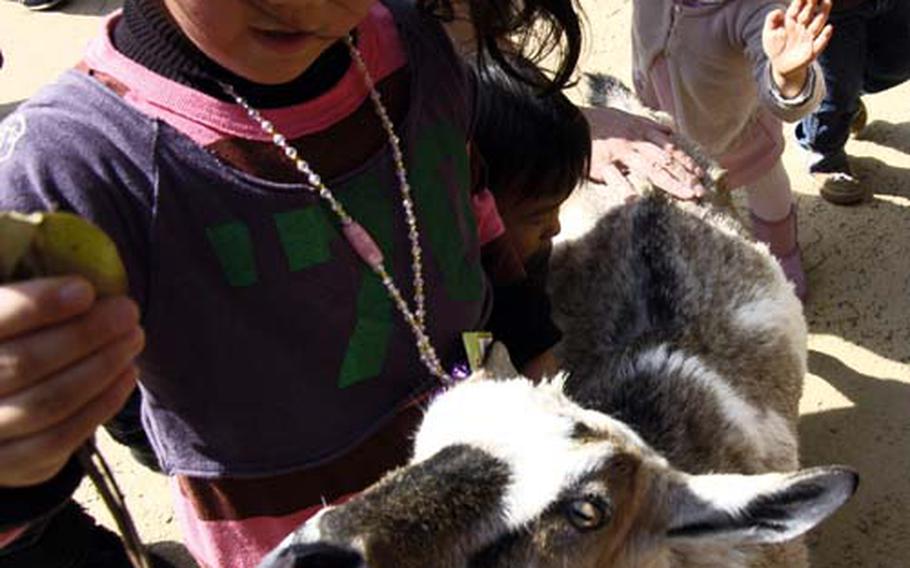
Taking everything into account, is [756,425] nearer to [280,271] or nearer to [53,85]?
[280,271]

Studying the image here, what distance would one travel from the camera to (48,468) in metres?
1.13

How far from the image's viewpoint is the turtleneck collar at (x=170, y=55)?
1.56 metres

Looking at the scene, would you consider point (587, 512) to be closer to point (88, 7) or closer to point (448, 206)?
point (448, 206)

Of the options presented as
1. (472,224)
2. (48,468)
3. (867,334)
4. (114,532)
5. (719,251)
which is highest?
(48,468)

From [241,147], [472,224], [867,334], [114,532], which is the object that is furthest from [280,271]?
[867,334]

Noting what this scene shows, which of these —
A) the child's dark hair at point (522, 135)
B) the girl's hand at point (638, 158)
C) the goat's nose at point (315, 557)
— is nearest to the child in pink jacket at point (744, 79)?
the girl's hand at point (638, 158)

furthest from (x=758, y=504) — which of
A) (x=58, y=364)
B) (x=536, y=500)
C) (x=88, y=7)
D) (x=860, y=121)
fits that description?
(x=88, y=7)

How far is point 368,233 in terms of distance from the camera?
179 centimetres

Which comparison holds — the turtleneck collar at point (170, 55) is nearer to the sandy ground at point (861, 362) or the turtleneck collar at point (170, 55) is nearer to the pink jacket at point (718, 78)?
the pink jacket at point (718, 78)

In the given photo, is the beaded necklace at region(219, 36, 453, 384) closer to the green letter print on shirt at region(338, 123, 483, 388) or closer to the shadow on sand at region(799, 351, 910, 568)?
the green letter print on shirt at region(338, 123, 483, 388)

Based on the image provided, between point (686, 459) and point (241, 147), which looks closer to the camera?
point (241, 147)

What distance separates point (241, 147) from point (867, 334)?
309 centimetres

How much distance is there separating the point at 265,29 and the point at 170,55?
18 cm

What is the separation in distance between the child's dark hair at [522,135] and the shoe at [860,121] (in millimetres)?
2391
